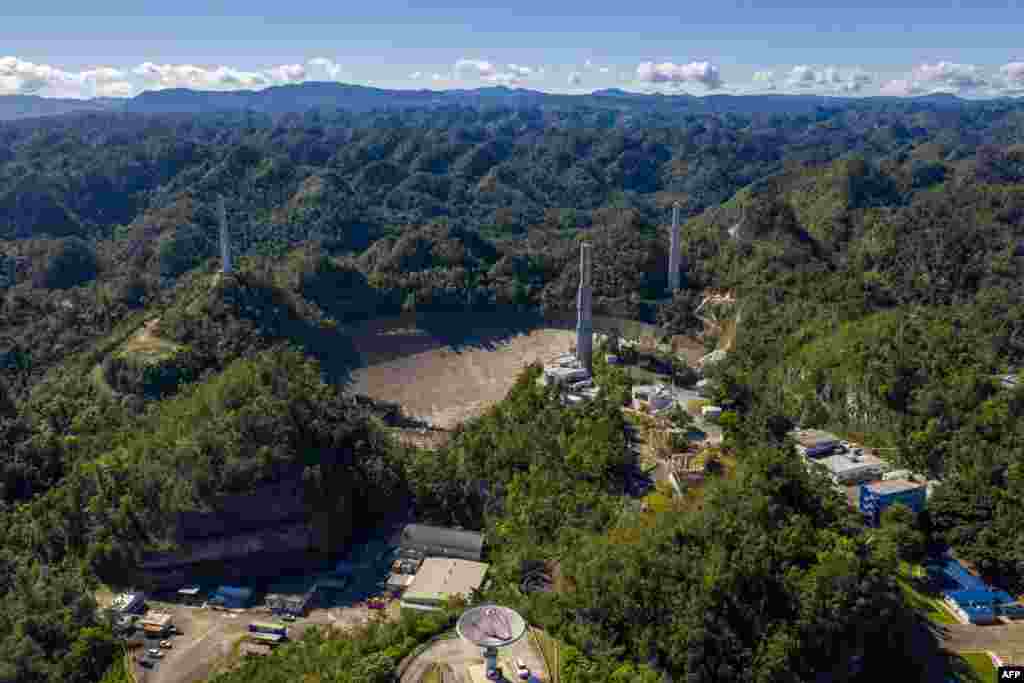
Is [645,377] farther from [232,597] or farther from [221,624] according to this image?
[221,624]

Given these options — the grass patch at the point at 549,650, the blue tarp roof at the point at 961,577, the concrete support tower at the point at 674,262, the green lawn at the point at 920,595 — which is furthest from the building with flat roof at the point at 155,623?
the concrete support tower at the point at 674,262

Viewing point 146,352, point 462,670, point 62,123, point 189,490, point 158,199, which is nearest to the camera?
point 462,670

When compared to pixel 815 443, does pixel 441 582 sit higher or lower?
lower

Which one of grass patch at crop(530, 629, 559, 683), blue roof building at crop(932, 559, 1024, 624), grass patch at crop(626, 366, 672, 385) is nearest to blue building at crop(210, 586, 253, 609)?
grass patch at crop(530, 629, 559, 683)

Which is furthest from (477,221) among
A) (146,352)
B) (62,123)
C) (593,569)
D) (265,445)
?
(62,123)

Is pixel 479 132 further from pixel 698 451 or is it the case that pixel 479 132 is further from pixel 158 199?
pixel 698 451

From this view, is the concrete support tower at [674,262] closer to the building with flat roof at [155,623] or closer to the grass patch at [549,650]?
the grass patch at [549,650]

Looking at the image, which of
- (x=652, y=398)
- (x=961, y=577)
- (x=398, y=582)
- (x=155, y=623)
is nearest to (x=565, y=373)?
(x=652, y=398)
